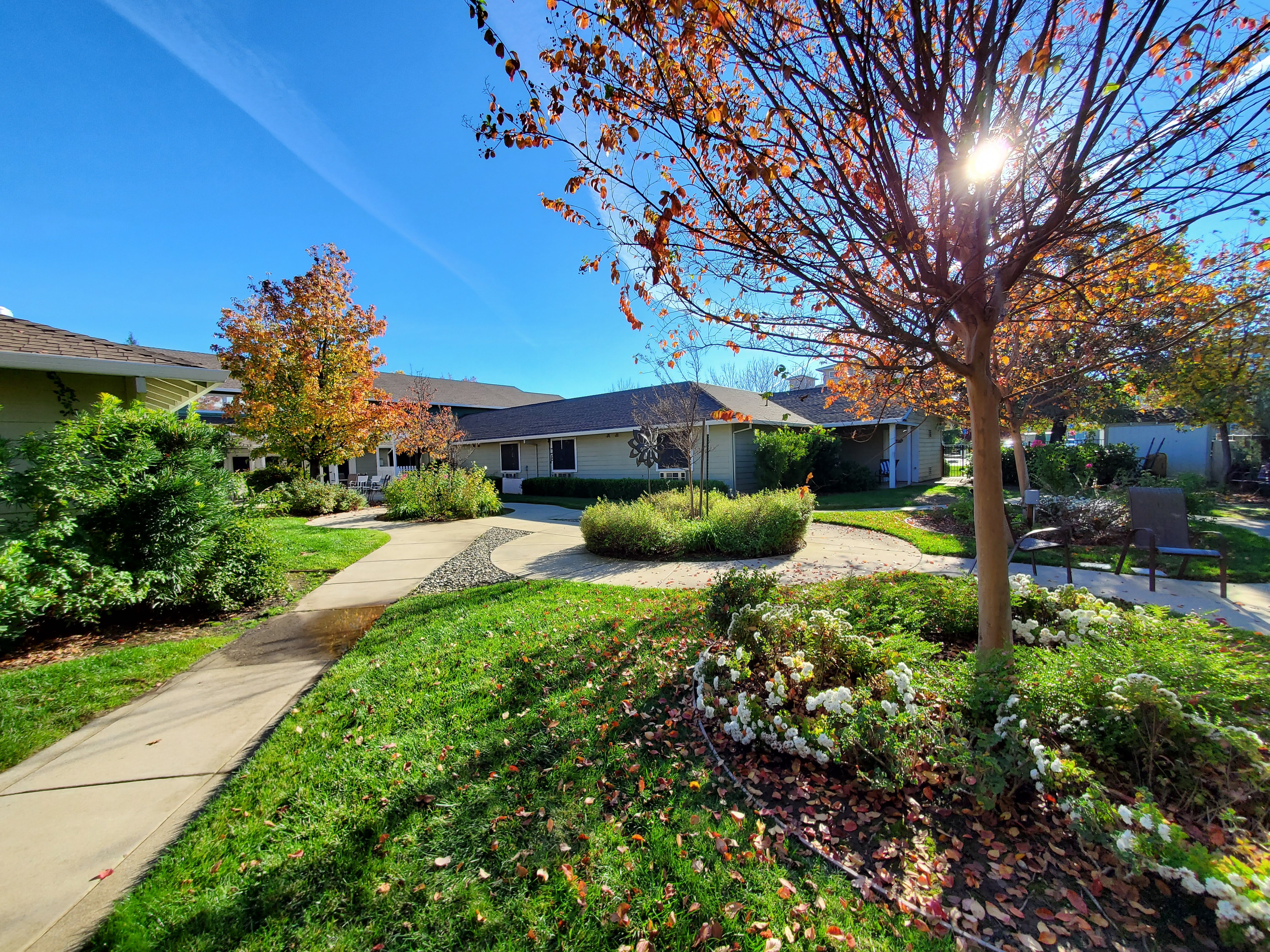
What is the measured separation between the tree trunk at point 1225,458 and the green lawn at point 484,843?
2321 cm

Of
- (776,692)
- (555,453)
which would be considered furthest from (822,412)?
(776,692)

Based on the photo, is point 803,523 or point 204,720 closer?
point 204,720

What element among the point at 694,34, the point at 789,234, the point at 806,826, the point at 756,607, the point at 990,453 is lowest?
the point at 806,826

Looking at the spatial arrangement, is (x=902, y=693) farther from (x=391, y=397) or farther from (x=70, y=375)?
(x=391, y=397)

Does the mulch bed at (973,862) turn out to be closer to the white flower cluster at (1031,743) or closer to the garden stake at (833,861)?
the garden stake at (833,861)

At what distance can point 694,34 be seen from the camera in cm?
278

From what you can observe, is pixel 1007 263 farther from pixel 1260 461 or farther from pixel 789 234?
pixel 1260 461

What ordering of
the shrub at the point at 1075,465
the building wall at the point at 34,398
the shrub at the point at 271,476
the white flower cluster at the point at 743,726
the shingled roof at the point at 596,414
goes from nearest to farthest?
the white flower cluster at the point at 743,726 → the building wall at the point at 34,398 → the shrub at the point at 1075,465 → the shrub at the point at 271,476 → the shingled roof at the point at 596,414

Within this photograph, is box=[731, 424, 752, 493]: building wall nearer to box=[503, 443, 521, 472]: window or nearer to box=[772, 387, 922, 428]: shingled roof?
box=[772, 387, 922, 428]: shingled roof

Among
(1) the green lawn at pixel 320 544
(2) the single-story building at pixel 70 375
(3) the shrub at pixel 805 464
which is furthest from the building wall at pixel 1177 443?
(2) the single-story building at pixel 70 375

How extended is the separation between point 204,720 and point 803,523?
320 inches

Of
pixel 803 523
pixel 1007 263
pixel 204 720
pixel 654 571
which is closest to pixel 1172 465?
pixel 803 523

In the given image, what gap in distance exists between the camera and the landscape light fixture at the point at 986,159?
2.62 metres

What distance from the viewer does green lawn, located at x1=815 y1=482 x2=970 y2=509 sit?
14453 mm
